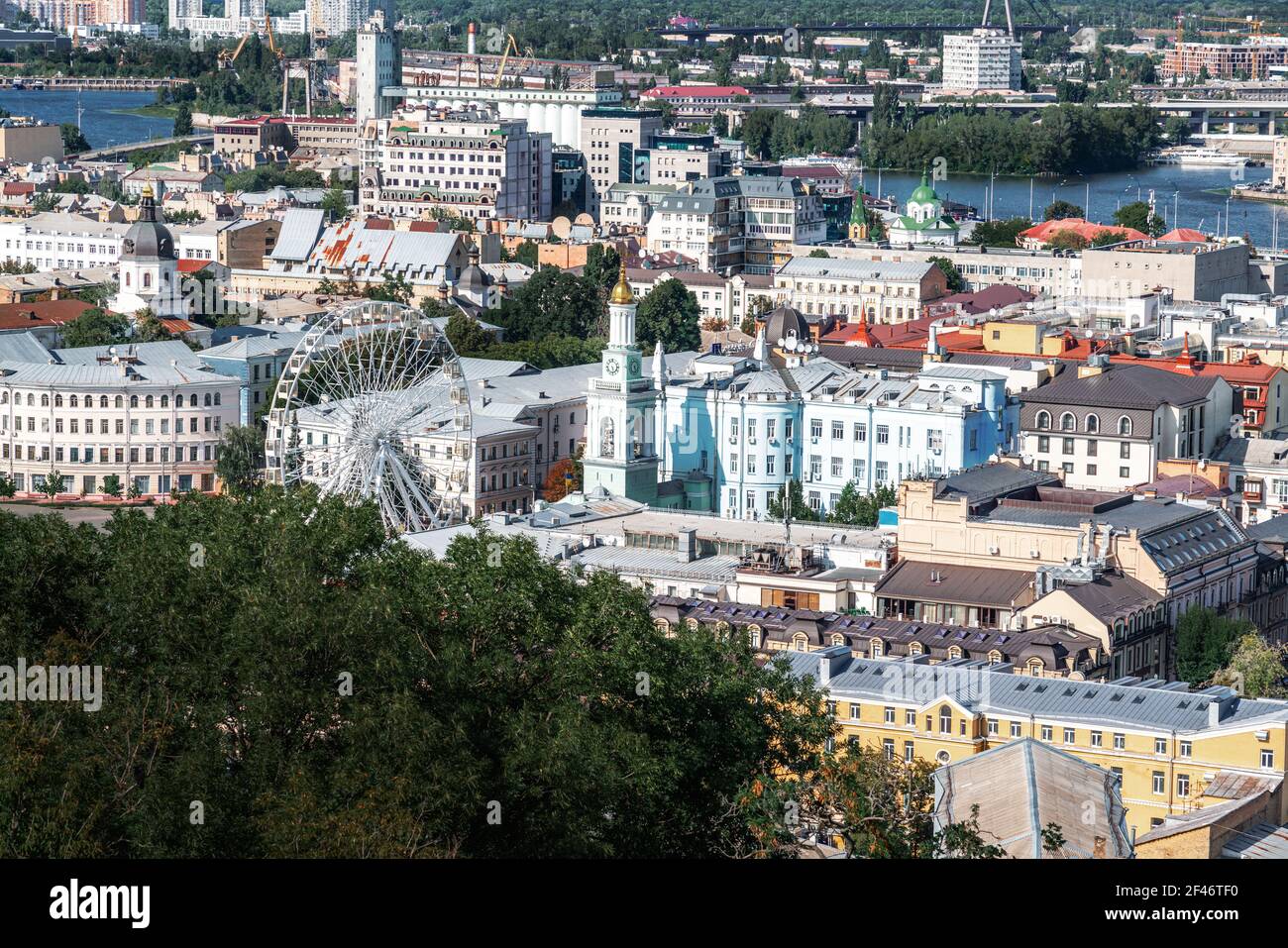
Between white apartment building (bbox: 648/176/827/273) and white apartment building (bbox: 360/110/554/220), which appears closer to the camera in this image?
white apartment building (bbox: 648/176/827/273)

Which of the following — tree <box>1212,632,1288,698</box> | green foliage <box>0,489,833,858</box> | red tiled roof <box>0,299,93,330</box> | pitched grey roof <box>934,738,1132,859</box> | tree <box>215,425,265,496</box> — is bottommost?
tree <box>215,425,265,496</box>

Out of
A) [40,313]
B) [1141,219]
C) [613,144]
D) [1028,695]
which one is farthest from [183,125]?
[1028,695]

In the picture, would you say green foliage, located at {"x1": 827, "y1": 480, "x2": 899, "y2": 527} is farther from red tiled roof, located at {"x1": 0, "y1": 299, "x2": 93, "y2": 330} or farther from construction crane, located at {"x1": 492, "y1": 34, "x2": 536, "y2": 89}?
construction crane, located at {"x1": 492, "y1": 34, "x2": 536, "y2": 89}

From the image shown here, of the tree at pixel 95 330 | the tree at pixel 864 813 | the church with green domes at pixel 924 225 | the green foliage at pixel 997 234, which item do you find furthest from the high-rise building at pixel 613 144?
the tree at pixel 864 813

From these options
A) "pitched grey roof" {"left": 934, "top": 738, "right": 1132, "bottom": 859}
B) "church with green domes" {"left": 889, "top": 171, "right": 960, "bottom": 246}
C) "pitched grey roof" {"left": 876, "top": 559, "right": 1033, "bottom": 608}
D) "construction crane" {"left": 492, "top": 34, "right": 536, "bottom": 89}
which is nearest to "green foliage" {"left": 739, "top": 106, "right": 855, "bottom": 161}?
"construction crane" {"left": 492, "top": 34, "right": 536, "bottom": 89}

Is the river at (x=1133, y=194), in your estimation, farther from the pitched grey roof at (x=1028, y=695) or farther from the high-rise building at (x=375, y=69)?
the pitched grey roof at (x=1028, y=695)

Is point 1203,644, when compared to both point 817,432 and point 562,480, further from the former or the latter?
point 562,480
